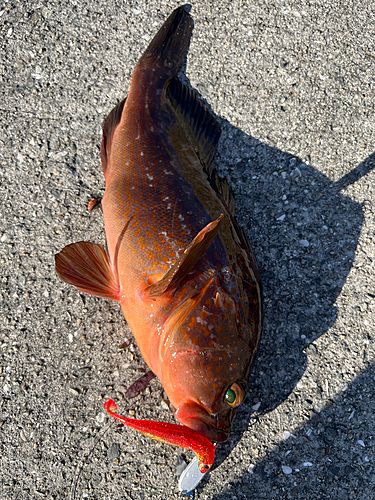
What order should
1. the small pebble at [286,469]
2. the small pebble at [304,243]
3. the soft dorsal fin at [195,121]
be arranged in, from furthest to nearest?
the small pebble at [304,243], the soft dorsal fin at [195,121], the small pebble at [286,469]

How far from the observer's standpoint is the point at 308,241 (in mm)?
3732

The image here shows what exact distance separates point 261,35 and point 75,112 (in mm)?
1492

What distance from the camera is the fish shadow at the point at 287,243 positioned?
3398 millimetres

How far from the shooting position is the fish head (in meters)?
2.74

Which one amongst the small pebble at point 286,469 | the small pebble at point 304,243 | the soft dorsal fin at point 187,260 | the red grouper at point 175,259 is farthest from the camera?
the small pebble at point 304,243

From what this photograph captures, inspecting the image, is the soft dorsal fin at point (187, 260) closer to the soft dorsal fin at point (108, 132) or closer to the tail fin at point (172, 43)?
the soft dorsal fin at point (108, 132)

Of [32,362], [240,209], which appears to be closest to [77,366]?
[32,362]

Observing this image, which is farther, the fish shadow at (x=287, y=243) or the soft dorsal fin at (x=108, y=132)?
the soft dorsal fin at (x=108, y=132)

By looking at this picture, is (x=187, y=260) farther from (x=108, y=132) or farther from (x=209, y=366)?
(x=108, y=132)

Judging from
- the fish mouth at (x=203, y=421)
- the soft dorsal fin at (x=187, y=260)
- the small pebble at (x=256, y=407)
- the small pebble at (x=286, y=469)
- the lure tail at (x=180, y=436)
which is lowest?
the small pebble at (x=286, y=469)

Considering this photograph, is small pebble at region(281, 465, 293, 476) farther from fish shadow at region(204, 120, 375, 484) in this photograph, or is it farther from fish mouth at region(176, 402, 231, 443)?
fish mouth at region(176, 402, 231, 443)

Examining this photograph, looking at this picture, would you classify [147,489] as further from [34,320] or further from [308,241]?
[308,241]

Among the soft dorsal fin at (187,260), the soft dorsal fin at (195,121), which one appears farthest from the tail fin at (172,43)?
the soft dorsal fin at (187,260)

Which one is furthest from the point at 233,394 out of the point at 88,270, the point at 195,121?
the point at 195,121
